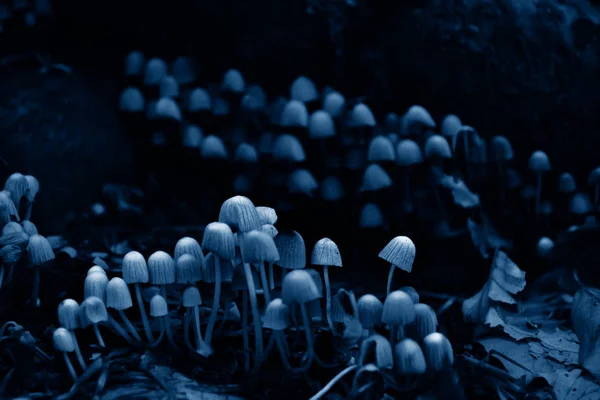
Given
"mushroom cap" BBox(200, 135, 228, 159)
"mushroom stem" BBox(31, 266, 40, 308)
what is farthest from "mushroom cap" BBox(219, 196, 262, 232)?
"mushroom cap" BBox(200, 135, 228, 159)

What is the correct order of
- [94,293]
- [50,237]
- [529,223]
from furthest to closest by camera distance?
[529,223], [50,237], [94,293]

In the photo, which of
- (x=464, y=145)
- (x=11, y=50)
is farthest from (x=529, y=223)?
(x=11, y=50)

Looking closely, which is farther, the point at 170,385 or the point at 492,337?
the point at 492,337

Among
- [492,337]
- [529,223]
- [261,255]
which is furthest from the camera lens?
[529,223]

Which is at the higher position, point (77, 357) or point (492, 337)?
point (77, 357)

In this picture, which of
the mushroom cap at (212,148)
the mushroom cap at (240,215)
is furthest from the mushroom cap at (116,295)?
the mushroom cap at (212,148)

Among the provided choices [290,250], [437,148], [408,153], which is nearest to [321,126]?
[408,153]

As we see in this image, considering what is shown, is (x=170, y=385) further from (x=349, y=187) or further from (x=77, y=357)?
(x=349, y=187)

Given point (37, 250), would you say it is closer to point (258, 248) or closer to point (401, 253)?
point (258, 248)
